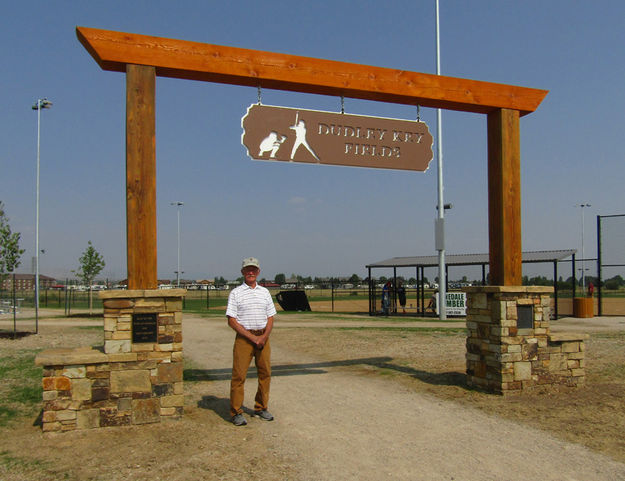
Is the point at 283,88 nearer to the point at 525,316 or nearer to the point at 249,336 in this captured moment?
the point at 249,336

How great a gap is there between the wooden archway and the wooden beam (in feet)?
0.04

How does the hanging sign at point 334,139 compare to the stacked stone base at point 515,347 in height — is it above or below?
above

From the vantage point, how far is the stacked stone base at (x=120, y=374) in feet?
17.6

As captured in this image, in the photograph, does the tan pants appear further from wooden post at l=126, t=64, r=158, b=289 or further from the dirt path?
wooden post at l=126, t=64, r=158, b=289

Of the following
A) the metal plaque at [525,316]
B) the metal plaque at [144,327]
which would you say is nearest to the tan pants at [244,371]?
the metal plaque at [144,327]

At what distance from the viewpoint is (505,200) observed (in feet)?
24.6

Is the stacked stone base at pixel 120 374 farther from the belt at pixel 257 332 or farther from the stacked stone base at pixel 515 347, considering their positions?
the stacked stone base at pixel 515 347

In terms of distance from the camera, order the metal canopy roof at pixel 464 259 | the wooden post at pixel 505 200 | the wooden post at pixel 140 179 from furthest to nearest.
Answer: the metal canopy roof at pixel 464 259
the wooden post at pixel 505 200
the wooden post at pixel 140 179

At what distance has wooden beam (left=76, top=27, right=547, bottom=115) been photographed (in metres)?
5.99

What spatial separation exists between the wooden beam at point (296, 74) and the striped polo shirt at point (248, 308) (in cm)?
270

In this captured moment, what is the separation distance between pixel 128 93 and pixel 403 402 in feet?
16.2

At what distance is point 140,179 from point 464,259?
63.9 feet

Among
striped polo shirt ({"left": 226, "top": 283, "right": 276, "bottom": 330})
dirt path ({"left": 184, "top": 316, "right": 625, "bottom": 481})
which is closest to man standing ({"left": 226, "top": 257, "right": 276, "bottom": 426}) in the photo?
striped polo shirt ({"left": 226, "top": 283, "right": 276, "bottom": 330})

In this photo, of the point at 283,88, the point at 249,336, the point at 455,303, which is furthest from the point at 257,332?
the point at 455,303
